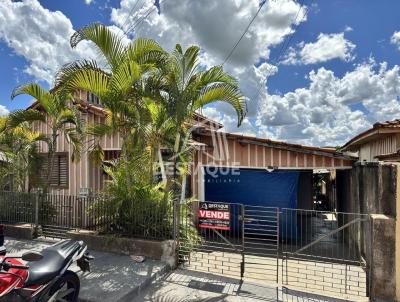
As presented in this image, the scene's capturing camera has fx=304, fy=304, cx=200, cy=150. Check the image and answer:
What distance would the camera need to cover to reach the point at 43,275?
3.74m

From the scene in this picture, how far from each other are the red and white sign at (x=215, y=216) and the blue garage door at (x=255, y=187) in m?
3.43

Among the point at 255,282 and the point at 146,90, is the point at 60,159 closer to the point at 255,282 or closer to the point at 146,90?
the point at 146,90

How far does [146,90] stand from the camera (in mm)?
6445

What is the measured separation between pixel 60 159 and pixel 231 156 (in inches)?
240

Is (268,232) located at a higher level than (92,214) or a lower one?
lower

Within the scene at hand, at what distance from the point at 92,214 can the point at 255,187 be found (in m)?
5.22

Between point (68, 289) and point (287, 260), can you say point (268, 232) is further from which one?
point (68, 289)

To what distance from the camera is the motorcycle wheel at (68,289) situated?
4.26m

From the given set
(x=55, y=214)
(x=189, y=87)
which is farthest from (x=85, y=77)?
(x=55, y=214)

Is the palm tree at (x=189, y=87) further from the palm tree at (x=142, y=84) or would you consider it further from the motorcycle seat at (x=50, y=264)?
the motorcycle seat at (x=50, y=264)

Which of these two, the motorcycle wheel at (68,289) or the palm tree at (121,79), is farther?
the palm tree at (121,79)

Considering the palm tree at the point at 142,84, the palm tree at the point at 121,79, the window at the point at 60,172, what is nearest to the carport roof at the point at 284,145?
the palm tree at the point at 142,84

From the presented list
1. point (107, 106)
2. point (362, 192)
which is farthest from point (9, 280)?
point (362, 192)

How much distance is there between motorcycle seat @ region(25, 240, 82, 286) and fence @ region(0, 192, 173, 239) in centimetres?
200
